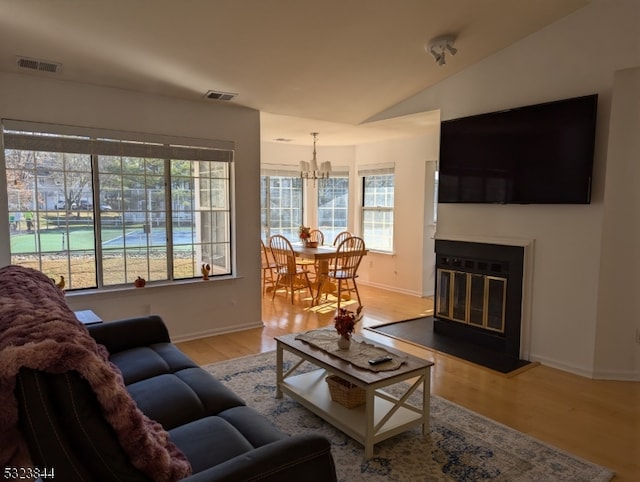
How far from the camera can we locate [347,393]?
248 centimetres

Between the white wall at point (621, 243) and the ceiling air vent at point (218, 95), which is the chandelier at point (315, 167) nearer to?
the ceiling air vent at point (218, 95)

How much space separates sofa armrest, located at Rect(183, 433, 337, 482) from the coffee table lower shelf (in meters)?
0.84

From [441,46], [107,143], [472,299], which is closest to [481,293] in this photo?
[472,299]

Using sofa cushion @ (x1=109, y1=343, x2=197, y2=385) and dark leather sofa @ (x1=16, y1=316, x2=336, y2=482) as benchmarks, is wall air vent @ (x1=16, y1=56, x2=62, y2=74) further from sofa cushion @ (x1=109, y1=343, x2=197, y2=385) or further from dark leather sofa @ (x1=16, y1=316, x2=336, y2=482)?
dark leather sofa @ (x1=16, y1=316, x2=336, y2=482)

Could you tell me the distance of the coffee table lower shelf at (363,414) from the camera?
2239 millimetres

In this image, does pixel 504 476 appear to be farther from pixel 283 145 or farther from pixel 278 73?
pixel 283 145

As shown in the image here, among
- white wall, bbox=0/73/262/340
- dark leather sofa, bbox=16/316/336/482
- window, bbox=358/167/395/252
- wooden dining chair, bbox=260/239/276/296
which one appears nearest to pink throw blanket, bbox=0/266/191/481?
dark leather sofa, bbox=16/316/336/482

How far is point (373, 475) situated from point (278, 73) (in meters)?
3.08

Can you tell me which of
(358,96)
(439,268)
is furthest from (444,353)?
(358,96)

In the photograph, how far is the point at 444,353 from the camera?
12.4ft

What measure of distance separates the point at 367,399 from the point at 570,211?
2383mm

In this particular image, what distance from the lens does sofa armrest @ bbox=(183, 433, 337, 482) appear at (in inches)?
47.6

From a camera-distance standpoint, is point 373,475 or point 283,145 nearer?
point 373,475

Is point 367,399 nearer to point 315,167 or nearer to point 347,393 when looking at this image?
point 347,393
